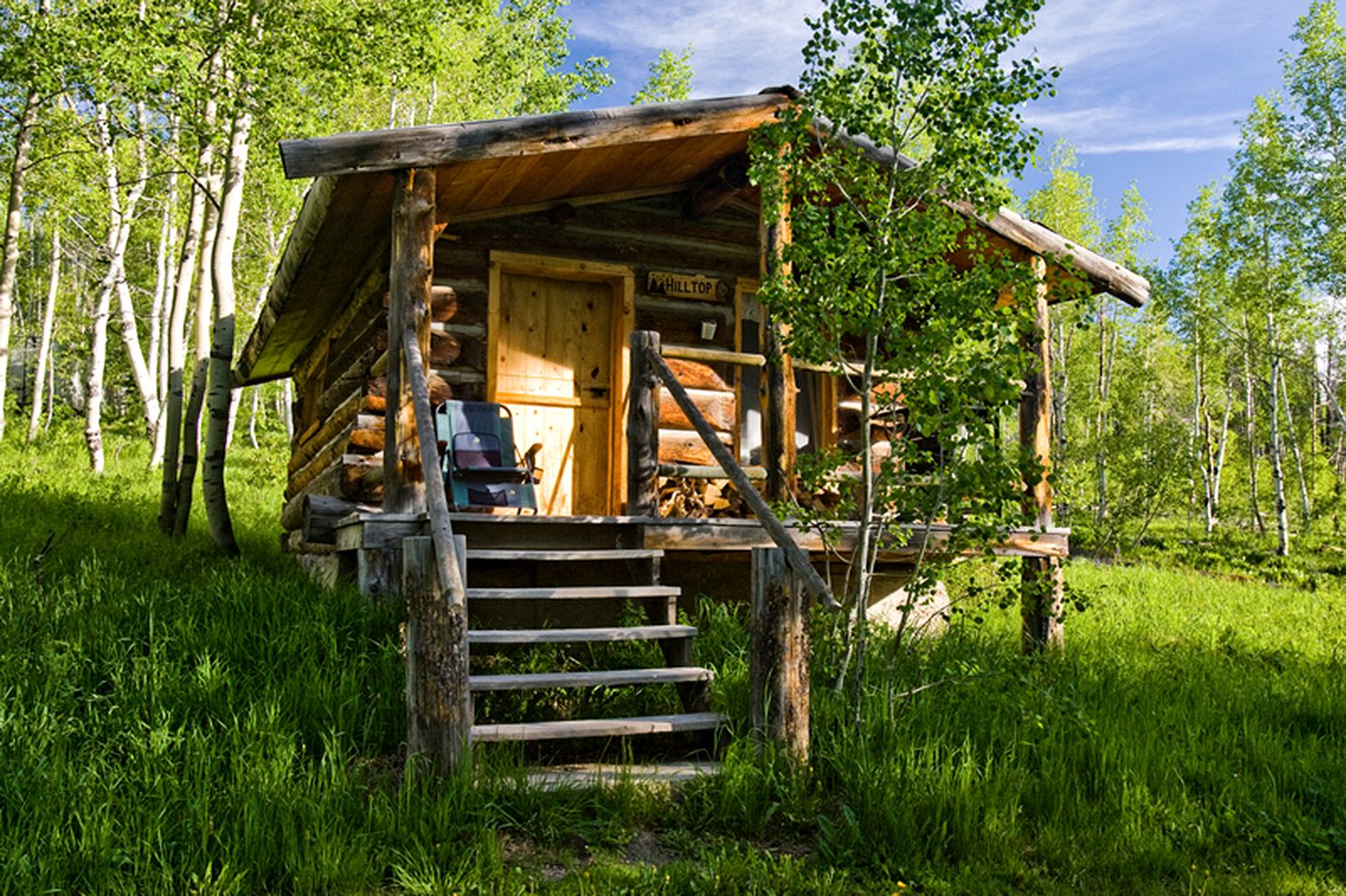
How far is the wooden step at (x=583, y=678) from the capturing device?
447cm

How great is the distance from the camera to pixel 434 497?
4.76 meters

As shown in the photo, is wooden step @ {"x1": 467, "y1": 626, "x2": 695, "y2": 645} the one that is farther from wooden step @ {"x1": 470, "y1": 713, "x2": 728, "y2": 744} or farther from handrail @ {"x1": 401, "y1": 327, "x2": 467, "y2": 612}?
wooden step @ {"x1": 470, "y1": 713, "x2": 728, "y2": 744}

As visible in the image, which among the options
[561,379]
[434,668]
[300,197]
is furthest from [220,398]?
[300,197]

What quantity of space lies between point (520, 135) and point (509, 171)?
2.94 feet

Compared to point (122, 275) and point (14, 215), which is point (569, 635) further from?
point (122, 275)

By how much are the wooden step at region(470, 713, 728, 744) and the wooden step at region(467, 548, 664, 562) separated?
3.85 ft

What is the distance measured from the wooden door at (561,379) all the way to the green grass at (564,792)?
2890mm

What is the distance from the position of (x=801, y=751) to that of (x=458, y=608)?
1.60 metres

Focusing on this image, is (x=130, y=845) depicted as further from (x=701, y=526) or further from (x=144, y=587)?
(x=701, y=526)

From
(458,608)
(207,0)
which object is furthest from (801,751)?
(207,0)

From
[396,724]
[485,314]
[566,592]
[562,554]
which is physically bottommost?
[396,724]

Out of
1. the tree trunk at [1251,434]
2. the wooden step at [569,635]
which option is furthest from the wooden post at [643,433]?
the tree trunk at [1251,434]

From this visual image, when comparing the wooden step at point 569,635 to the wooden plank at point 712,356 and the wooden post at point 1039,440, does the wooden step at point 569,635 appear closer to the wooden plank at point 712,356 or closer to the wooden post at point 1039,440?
the wooden plank at point 712,356

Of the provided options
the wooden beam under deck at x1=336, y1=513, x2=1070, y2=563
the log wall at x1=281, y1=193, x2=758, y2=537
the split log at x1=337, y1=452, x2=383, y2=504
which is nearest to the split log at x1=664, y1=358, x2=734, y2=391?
the log wall at x1=281, y1=193, x2=758, y2=537
